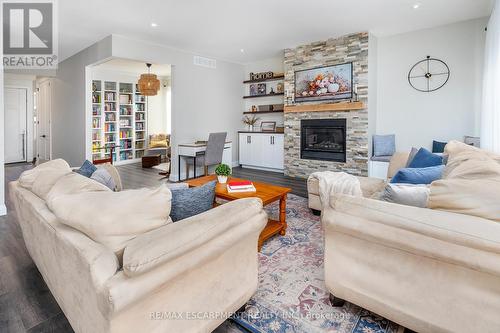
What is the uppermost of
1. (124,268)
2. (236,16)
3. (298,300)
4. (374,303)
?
(236,16)

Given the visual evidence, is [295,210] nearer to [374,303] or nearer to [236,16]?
[374,303]

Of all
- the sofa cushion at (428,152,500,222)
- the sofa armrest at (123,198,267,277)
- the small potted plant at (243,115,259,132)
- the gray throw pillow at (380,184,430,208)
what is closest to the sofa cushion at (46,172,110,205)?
the sofa armrest at (123,198,267,277)

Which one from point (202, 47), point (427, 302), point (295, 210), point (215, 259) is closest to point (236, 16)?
point (202, 47)

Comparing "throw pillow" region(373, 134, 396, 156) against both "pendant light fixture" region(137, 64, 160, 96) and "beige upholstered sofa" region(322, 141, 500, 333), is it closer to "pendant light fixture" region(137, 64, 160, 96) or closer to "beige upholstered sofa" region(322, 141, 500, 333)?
"beige upholstered sofa" region(322, 141, 500, 333)

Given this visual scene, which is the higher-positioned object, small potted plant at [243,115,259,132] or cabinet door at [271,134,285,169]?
small potted plant at [243,115,259,132]

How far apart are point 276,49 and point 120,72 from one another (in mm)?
4718

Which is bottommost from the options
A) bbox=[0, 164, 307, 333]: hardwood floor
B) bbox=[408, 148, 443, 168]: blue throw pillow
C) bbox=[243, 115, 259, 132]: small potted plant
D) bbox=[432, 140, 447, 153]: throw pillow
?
bbox=[0, 164, 307, 333]: hardwood floor

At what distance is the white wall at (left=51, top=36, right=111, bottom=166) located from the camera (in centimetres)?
541

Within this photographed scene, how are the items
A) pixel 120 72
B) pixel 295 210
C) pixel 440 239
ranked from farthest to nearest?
pixel 120 72, pixel 295 210, pixel 440 239

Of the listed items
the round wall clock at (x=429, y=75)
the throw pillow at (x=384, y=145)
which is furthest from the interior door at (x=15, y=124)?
the round wall clock at (x=429, y=75)

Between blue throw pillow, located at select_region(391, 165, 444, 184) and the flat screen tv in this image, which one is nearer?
blue throw pillow, located at select_region(391, 165, 444, 184)

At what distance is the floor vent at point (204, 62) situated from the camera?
19.8 feet

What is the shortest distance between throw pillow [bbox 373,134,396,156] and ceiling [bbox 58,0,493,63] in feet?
5.99

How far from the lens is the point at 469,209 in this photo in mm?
1296
